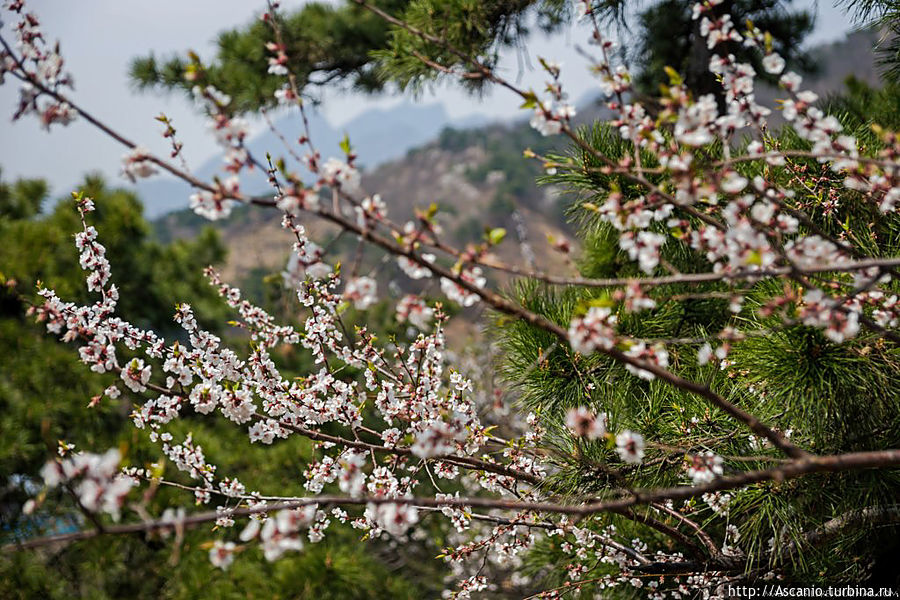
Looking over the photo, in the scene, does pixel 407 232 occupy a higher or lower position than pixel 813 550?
higher

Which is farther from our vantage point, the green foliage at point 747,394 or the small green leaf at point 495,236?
the green foliage at point 747,394

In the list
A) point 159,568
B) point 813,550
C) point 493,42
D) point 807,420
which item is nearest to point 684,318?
point 807,420

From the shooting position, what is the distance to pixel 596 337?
97 cm

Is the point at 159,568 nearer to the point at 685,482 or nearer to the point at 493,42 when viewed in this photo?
the point at 685,482

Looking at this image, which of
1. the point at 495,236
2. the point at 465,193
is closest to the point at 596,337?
the point at 495,236

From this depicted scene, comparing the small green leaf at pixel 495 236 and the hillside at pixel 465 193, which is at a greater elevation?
the hillside at pixel 465 193

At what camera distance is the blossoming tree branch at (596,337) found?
0.96m

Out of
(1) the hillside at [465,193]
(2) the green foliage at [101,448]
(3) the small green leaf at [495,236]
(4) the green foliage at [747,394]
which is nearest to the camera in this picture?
(3) the small green leaf at [495,236]

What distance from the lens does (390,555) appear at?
304 inches

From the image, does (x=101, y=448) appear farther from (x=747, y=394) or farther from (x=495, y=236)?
(x=747, y=394)

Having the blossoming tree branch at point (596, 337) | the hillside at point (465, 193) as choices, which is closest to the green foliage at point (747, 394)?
the blossoming tree branch at point (596, 337)

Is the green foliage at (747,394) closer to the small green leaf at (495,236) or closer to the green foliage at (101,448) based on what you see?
the small green leaf at (495,236)

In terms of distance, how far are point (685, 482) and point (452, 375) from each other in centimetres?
90

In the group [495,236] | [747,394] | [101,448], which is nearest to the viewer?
[495,236]
